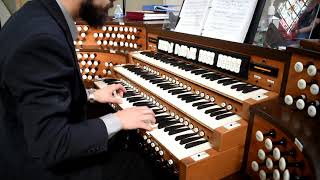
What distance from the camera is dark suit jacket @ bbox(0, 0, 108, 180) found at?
83 cm

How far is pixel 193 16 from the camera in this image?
200cm

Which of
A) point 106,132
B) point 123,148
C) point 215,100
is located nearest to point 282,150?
point 215,100

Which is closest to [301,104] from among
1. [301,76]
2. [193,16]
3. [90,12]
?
[301,76]

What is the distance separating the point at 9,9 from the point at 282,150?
181 inches

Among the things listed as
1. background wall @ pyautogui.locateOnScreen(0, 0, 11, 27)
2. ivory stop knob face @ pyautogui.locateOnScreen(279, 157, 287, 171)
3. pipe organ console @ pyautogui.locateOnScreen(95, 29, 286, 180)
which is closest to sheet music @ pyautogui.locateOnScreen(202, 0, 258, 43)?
pipe organ console @ pyautogui.locateOnScreen(95, 29, 286, 180)

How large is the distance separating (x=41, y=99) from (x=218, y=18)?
129cm

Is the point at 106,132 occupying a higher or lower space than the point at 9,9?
lower

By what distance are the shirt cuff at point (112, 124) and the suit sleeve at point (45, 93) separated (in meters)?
0.14

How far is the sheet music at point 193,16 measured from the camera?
6.21 feet

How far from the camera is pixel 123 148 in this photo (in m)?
2.06

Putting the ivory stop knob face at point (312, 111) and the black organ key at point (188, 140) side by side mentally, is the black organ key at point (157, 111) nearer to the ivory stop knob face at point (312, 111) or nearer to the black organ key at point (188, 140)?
the black organ key at point (188, 140)

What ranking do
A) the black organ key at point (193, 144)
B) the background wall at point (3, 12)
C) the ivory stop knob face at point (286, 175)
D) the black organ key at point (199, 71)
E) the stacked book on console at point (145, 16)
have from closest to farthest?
1. the ivory stop knob face at point (286, 175)
2. the black organ key at point (193, 144)
3. the black organ key at point (199, 71)
4. the stacked book on console at point (145, 16)
5. the background wall at point (3, 12)

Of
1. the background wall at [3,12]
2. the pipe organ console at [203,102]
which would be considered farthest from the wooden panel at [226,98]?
the background wall at [3,12]

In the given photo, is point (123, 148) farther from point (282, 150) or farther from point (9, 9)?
point (9, 9)
